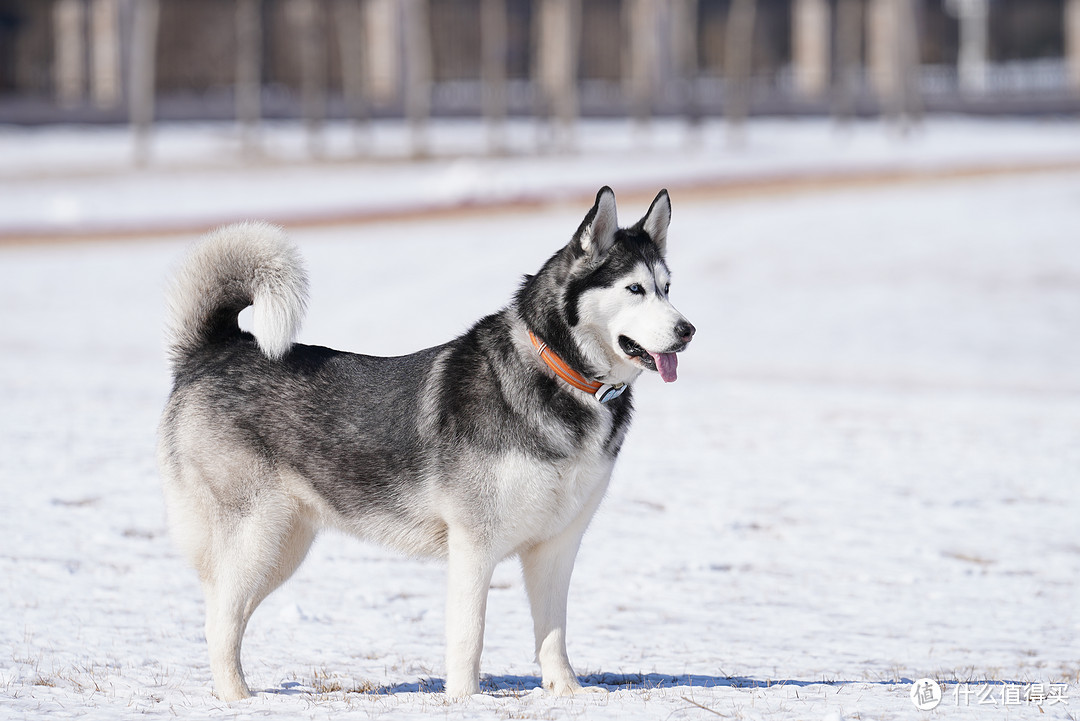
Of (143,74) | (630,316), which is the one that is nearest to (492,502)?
(630,316)

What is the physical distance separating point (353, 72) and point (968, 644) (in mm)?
26755

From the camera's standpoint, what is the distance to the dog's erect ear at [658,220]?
4.64 m

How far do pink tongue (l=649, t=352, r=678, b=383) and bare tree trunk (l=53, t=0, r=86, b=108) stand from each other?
3540 cm

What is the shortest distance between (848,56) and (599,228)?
35.9 m

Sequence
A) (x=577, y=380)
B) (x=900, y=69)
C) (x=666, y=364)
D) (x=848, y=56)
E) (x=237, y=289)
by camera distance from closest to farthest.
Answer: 1. (x=666, y=364)
2. (x=577, y=380)
3. (x=237, y=289)
4. (x=900, y=69)
5. (x=848, y=56)

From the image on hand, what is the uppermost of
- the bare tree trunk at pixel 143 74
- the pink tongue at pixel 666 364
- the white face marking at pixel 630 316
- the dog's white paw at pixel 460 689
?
the bare tree trunk at pixel 143 74

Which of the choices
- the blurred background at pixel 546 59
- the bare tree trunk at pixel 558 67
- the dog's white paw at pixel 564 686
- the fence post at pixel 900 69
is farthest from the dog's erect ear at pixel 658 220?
the fence post at pixel 900 69

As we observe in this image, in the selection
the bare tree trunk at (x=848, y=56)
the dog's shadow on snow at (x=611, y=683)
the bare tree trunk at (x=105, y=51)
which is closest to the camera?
the dog's shadow on snow at (x=611, y=683)

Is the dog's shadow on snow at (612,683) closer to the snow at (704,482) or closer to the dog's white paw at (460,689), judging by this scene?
the snow at (704,482)

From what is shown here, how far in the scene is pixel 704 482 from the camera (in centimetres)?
898

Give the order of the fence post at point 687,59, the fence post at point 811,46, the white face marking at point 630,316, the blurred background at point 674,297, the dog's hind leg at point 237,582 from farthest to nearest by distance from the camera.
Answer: the fence post at point 811,46
the fence post at point 687,59
the blurred background at point 674,297
the dog's hind leg at point 237,582
the white face marking at point 630,316

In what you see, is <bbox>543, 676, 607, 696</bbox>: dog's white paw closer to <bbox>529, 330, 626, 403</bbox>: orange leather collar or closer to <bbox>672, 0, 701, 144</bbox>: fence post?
<bbox>529, 330, 626, 403</bbox>: orange leather collar

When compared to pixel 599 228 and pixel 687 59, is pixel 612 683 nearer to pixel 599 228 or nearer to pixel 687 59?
pixel 599 228

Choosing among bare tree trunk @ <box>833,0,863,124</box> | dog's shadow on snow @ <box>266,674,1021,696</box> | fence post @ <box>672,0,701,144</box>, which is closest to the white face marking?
dog's shadow on snow @ <box>266,674,1021,696</box>
